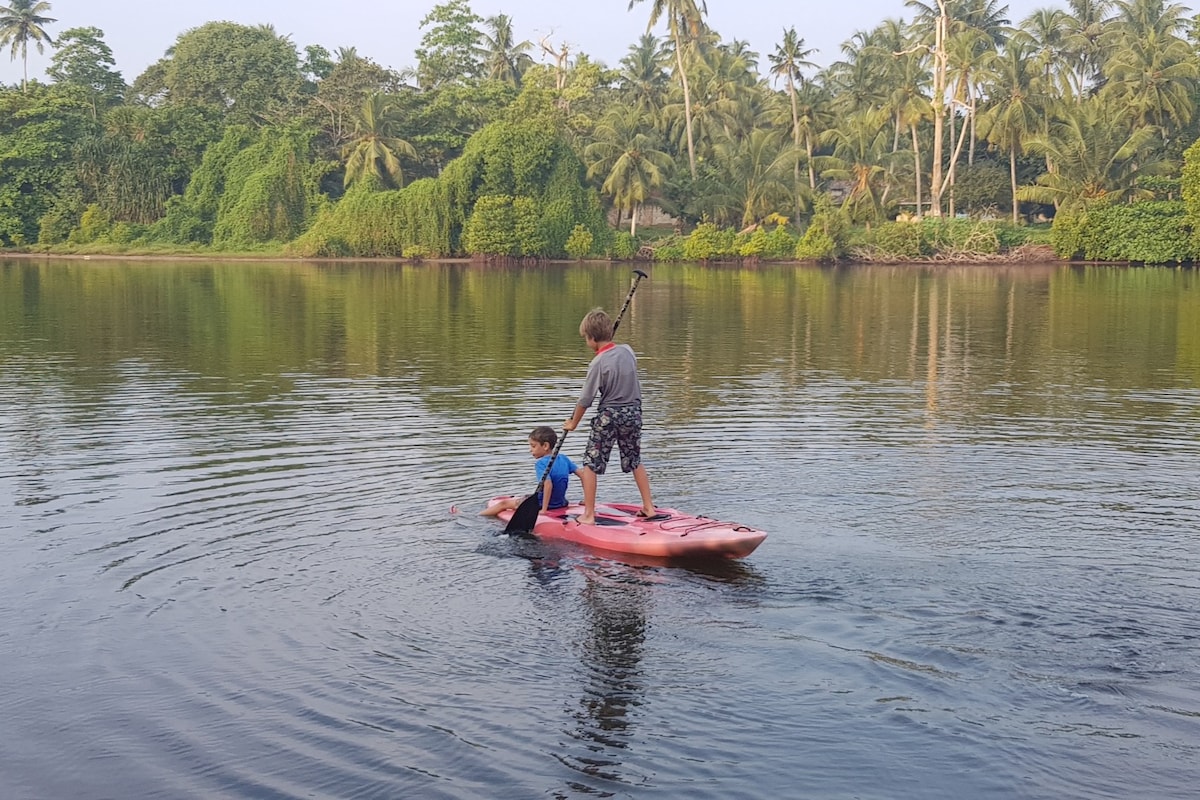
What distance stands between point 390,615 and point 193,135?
81381mm

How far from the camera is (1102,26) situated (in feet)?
255

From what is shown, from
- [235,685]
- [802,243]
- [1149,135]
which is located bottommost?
[235,685]

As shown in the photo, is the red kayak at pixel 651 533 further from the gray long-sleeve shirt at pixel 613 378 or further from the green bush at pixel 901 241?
the green bush at pixel 901 241

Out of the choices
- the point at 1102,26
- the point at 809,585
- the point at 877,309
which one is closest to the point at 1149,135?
the point at 1102,26

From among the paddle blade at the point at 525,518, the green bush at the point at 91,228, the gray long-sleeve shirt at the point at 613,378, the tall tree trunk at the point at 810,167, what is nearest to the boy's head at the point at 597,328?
the gray long-sleeve shirt at the point at 613,378

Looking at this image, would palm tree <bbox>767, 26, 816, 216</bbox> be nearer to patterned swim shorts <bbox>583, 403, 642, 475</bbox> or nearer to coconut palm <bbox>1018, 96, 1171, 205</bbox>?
coconut palm <bbox>1018, 96, 1171, 205</bbox>

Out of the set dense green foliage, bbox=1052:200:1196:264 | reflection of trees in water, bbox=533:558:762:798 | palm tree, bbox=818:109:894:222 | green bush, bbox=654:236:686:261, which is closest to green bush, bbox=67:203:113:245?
green bush, bbox=654:236:686:261

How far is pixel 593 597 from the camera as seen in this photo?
9148 mm

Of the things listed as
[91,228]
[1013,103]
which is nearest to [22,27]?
[91,228]

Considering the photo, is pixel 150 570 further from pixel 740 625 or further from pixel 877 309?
pixel 877 309

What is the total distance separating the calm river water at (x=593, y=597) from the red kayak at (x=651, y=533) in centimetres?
23

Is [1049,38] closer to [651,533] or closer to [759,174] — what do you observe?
[759,174]

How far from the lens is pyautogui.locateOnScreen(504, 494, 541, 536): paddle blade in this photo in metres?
10.8

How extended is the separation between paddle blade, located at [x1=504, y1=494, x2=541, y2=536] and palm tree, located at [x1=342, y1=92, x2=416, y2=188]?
65869 mm
